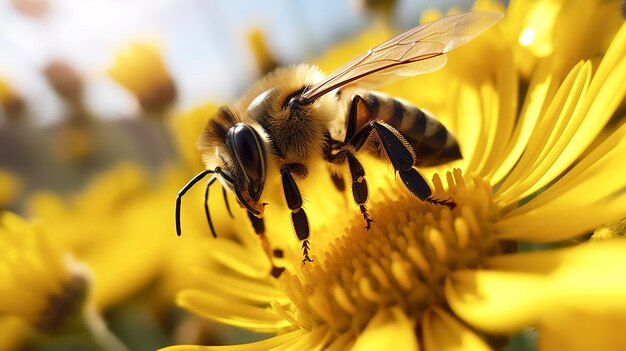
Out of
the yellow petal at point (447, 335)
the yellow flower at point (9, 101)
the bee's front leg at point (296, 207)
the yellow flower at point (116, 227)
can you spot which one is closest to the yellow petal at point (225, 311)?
the bee's front leg at point (296, 207)

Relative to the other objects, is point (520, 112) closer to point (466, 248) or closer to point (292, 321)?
point (466, 248)

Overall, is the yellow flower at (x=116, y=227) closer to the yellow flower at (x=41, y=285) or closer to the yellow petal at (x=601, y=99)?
the yellow flower at (x=41, y=285)

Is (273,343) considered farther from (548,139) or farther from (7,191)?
(7,191)

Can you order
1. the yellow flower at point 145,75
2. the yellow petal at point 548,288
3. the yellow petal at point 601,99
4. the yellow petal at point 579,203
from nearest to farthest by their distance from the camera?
the yellow petal at point 548,288
the yellow petal at point 579,203
the yellow petal at point 601,99
the yellow flower at point 145,75

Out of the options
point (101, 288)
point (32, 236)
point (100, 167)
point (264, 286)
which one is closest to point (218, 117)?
point (264, 286)

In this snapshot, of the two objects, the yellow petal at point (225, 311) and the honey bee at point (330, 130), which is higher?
the honey bee at point (330, 130)

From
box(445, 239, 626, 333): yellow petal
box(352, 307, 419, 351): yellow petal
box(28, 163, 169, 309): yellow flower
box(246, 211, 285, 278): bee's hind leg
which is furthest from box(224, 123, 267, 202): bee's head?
box(28, 163, 169, 309): yellow flower

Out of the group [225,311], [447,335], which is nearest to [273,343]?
[225,311]
